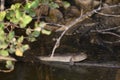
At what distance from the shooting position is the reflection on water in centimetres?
629

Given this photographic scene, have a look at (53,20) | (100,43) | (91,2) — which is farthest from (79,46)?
(91,2)

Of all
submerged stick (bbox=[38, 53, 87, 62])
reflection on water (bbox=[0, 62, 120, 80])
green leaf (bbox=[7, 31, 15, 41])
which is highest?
green leaf (bbox=[7, 31, 15, 41])

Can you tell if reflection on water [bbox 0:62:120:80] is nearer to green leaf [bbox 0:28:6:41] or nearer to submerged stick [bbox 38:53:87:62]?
submerged stick [bbox 38:53:87:62]

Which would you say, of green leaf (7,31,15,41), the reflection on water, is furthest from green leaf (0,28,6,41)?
the reflection on water

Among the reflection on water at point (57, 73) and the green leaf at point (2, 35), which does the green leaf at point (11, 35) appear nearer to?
the green leaf at point (2, 35)

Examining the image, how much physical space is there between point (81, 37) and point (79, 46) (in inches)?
24.5

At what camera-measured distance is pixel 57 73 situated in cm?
647

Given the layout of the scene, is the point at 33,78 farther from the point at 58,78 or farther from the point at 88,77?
the point at 88,77

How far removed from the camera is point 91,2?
10.5m

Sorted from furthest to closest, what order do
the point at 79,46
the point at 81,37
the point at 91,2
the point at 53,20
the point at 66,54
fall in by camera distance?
the point at 91,2
the point at 53,20
the point at 81,37
the point at 79,46
the point at 66,54

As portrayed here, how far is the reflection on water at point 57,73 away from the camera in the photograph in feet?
20.6

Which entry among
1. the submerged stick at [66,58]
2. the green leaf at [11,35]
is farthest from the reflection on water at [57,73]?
the green leaf at [11,35]

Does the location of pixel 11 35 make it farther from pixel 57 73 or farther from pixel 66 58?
pixel 66 58

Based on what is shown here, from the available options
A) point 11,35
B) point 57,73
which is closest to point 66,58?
point 57,73
